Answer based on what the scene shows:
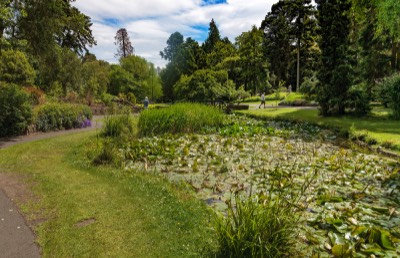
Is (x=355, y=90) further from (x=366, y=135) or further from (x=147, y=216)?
(x=147, y=216)

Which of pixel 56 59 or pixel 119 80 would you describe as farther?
pixel 119 80

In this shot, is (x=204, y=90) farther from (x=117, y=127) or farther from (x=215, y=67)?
(x=215, y=67)

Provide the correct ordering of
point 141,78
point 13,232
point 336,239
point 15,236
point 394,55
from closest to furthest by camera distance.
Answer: point 336,239, point 15,236, point 13,232, point 394,55, point 141,78

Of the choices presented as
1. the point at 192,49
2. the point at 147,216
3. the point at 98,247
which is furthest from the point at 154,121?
the point at 192,49

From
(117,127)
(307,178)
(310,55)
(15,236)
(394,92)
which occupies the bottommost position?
(15,236)

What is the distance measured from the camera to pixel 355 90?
51.8 ft

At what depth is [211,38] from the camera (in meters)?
52.5

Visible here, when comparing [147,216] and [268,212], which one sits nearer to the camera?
[268,212]

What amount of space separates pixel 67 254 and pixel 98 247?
0.35 metres

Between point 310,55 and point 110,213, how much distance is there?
41587 mm

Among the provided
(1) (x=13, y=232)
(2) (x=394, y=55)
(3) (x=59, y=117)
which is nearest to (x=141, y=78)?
(3) (x=59, y=117)

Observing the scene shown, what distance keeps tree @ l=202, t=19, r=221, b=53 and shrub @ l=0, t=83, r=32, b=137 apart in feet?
141

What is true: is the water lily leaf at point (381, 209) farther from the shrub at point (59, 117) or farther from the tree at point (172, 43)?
the tree at point (172, 43)

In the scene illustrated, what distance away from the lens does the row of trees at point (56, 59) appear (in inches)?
473
